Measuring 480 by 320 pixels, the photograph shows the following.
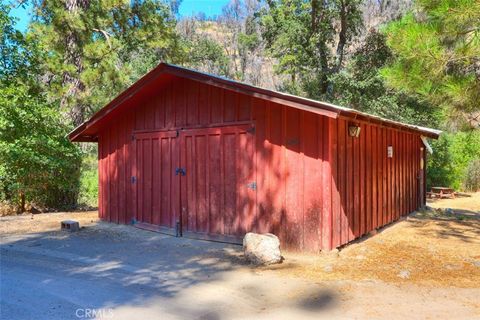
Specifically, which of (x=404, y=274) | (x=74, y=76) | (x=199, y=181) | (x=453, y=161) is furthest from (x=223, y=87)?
(x=453, y=161)

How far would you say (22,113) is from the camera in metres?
10.3

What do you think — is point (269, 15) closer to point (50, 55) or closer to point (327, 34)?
point (327, 34)

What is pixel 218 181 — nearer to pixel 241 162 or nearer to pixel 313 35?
pixel 241 162

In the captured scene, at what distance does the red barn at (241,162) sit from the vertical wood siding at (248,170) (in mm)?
19

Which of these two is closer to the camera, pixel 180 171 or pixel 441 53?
pixel 441 53

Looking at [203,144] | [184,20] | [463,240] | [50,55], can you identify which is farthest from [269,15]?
[184,20]

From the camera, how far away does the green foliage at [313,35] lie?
16.9 metres

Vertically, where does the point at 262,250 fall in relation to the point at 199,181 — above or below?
below

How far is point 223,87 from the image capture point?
265 inches

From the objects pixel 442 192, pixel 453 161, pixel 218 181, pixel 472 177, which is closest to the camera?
pixel 218 181

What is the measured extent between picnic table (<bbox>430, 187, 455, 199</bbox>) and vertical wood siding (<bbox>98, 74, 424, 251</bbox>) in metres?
8.53

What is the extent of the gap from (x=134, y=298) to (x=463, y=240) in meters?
6.09

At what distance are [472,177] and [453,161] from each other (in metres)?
1.26

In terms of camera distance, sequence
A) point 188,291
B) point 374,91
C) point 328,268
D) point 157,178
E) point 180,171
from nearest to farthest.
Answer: point 188,291 < point 328,268 < point 180,171 < point 157,178 < point 374,91
